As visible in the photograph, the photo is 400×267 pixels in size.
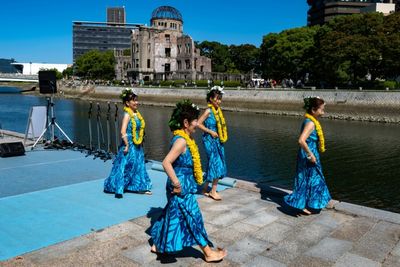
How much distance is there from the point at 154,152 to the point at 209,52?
97.8m

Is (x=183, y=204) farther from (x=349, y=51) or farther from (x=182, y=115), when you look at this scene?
(x=349, y=51)

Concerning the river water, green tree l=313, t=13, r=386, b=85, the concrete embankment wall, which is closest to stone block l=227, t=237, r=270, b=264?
the river water

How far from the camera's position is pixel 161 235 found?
572cm

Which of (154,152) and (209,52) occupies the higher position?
(209,52)

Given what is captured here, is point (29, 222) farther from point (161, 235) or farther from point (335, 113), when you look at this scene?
point (335, 113)

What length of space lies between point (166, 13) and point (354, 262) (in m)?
112

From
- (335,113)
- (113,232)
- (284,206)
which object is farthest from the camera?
(335,113)

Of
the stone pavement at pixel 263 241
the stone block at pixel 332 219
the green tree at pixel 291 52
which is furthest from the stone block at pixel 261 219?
the green tree at pixel 291 52

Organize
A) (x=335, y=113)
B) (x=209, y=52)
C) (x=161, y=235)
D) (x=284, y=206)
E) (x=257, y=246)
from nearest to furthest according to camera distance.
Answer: (x=161, y=235) < (x=257, y=246) < (x=284, y=206) < (x=335, y=113) < (x=209, y=52)

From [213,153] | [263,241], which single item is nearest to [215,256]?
[263,241]

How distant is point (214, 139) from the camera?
9023 millimetres

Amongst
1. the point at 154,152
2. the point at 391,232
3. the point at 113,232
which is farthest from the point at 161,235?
the point at 154,152

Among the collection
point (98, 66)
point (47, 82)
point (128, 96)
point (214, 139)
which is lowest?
point (214, 139)

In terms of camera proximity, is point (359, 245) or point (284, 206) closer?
point (359, 245)
